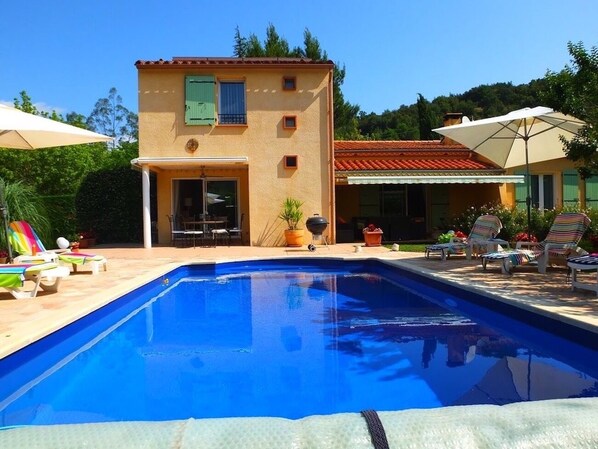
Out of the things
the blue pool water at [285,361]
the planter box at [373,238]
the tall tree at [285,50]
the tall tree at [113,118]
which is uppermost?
the tall tree at [113,118]

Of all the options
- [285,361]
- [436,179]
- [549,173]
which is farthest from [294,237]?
[285,361]

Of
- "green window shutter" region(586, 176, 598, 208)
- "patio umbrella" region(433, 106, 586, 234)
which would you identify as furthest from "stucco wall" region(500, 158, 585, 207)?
"patio umbrella" region(433, 106, 586, 234)

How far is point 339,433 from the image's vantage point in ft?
7.51

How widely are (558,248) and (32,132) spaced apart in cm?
1199

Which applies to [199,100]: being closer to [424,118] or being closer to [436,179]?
[436,179]

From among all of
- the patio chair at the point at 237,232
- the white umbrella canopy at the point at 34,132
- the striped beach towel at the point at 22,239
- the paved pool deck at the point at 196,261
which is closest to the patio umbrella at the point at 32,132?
the white umbrella canopy at the point at 34,132

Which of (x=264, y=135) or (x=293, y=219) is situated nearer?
(x=293, y=219)

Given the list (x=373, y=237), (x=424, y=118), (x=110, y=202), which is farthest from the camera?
(x=424, y=118)

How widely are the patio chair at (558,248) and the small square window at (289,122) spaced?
11570mm

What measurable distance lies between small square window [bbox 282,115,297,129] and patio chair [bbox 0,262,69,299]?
12993 mm

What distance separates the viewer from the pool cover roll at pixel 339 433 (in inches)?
87.4

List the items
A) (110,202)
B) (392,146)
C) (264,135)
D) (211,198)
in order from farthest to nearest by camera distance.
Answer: (392,146) → (110,202) → (211,198) → (264,135)

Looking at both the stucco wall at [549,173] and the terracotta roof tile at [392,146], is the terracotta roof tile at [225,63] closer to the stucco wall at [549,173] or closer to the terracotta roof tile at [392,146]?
the terracotta roof tile at [392,146]

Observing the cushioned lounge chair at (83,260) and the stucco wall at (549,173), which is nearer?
the cushioned lounge chair at (83,260)
